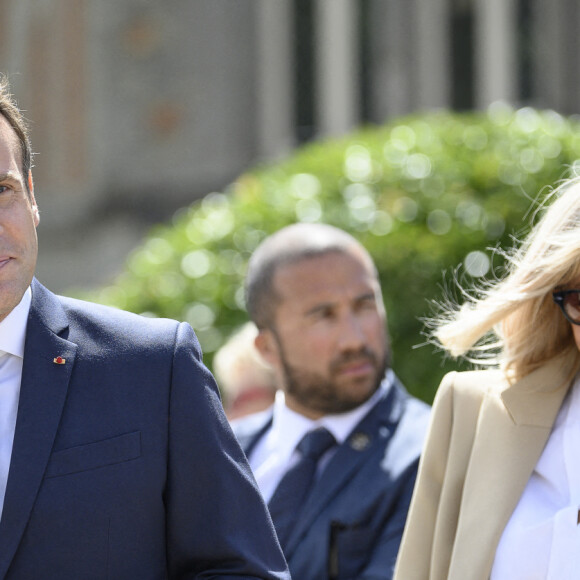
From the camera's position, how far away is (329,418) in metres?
3.36

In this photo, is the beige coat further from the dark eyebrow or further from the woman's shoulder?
the dark eyebrow

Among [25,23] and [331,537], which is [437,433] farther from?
[25,23]

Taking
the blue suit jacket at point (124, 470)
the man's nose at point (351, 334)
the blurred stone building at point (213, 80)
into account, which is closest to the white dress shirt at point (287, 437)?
the man's nose at point (351, 334)

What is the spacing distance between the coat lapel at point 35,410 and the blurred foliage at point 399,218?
2.61m

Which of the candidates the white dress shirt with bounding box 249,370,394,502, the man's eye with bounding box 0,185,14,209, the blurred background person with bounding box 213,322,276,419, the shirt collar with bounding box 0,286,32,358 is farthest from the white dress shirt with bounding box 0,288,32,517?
the blurred background person with bounding box 213,322,276,419

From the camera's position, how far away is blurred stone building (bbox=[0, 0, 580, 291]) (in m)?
9.29

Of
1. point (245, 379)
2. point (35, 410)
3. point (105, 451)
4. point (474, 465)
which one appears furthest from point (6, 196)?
point (245, 379)

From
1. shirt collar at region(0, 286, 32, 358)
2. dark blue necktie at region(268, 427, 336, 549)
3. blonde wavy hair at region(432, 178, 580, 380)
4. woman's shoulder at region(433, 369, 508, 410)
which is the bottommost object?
dark blue necktie at region(268, 427, 336, 549)

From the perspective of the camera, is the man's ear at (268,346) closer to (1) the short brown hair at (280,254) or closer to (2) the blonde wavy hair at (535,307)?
(1) the short brown hair at (280,254)

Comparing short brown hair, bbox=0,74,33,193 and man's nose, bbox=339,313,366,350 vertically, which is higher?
short brown hair, bbox=0,74,33,193

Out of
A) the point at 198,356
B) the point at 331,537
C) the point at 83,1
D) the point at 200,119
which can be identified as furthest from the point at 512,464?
the point at 83,1

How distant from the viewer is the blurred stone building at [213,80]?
9289 mm

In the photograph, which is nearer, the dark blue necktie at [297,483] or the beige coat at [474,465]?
the beige coat at [474,465]

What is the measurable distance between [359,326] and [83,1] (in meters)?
6.98
